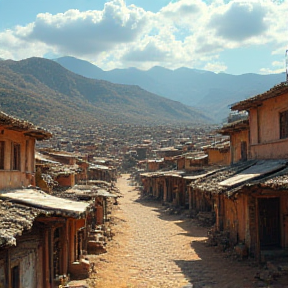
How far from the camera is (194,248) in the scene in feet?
58.0

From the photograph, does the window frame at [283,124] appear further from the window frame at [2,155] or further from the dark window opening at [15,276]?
the dark window opening at [15,276]

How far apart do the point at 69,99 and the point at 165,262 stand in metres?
119

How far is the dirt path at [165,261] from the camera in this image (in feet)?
41.9

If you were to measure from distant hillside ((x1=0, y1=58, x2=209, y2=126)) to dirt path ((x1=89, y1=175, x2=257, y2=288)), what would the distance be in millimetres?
65267

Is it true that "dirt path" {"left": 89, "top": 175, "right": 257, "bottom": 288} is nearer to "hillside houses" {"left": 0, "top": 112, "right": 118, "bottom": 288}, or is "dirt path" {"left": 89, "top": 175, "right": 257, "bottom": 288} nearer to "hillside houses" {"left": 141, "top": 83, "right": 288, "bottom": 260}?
"hillside houses" {"left": 141, "top": 83, "right": 288, "bottom": 260}

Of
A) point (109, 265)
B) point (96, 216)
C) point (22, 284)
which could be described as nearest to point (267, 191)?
point (109, 265)

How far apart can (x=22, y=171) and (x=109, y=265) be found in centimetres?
522

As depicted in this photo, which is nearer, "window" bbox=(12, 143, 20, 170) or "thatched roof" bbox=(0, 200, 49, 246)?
"thatched roof" bbox=(0, 200, 49, 246)

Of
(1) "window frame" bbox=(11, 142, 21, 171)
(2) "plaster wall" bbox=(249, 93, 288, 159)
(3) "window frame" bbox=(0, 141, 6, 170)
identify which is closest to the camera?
(3) "window frame" bbox=(0, 141, 6, 170)

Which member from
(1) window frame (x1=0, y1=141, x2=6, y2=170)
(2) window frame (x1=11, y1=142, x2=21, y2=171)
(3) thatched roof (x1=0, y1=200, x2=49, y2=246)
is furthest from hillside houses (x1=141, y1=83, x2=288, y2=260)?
(1) window frame (x1=0, y1=141, x2=6, y2=170)

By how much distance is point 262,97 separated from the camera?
15969 mm

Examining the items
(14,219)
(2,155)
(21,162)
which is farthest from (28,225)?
(21,162)

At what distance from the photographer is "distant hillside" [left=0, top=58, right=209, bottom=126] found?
299ft

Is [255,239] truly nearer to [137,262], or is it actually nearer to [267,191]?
[267,191]
